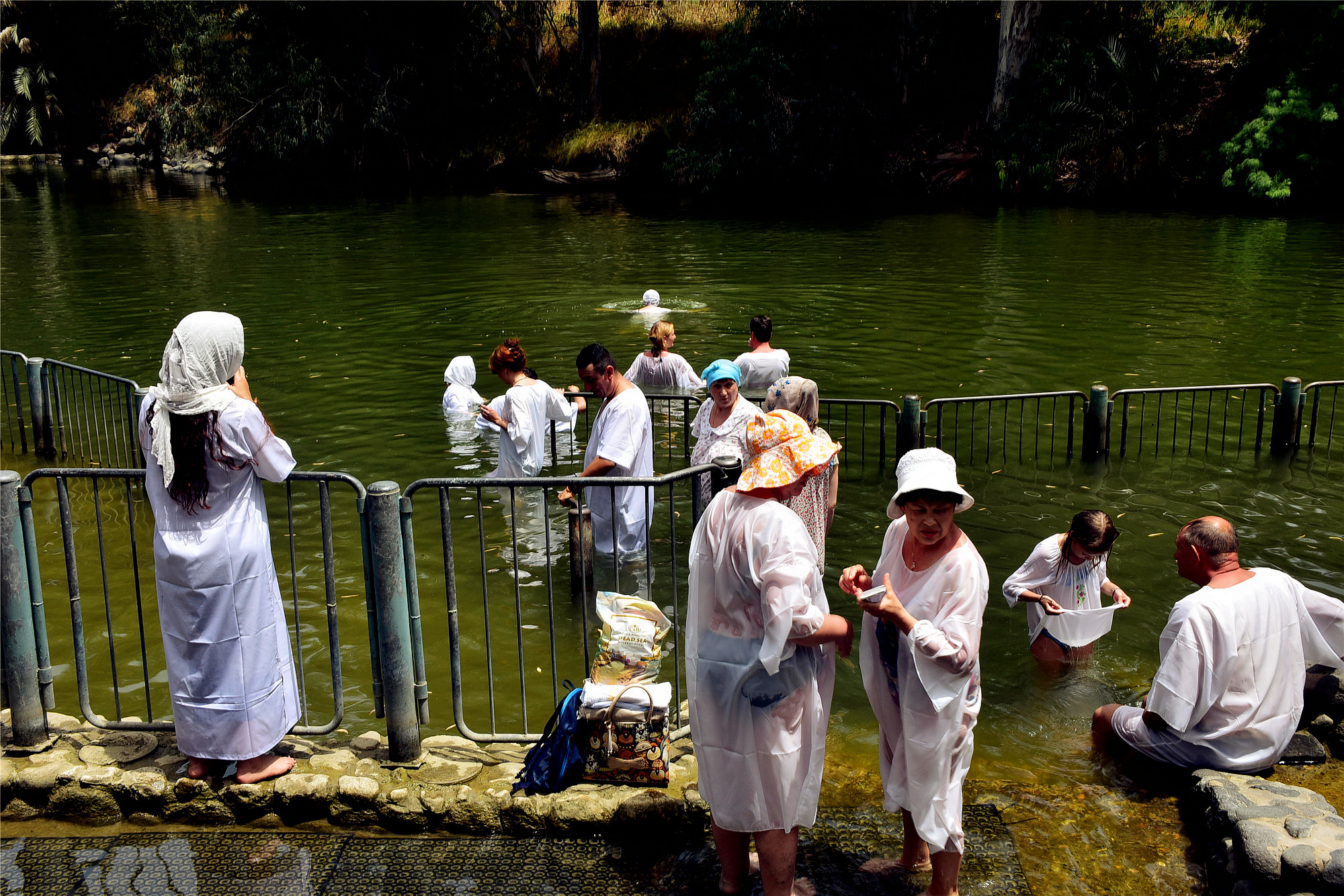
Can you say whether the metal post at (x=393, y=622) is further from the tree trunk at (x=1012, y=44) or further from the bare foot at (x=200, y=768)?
the tree trunk at (x=1012, y=44)

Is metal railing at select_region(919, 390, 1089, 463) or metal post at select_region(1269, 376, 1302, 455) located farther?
metal railing at select_region(919, 390, 1089, 463)

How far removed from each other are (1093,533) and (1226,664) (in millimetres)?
1397

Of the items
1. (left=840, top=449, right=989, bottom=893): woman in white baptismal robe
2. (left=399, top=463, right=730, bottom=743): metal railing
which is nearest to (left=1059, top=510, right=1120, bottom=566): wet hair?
(left=399, top=463, right=730, bottom=743): metal railing

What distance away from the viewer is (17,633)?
482 cm

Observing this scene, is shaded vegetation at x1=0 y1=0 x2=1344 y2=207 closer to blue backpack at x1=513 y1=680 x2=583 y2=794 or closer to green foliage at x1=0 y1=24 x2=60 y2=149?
green foliage at x1=0 y1=24 x2=60 y2=149

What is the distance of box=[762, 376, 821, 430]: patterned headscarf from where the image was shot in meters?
6.57

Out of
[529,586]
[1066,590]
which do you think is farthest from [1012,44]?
[1066,590]

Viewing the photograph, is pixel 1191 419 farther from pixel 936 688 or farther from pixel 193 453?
pixel 193 453

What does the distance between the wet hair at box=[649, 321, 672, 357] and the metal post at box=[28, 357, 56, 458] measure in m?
5.90

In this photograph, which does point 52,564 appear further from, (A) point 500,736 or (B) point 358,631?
(A) point 500,736

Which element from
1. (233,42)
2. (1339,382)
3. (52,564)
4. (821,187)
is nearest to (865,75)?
(821,187)

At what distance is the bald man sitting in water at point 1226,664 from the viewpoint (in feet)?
15.9

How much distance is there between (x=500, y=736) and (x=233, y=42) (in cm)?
5175

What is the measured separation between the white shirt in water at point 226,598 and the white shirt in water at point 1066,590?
4.20 m
